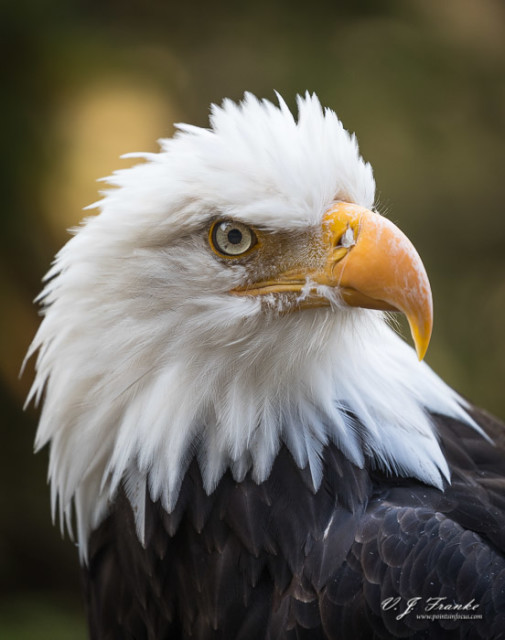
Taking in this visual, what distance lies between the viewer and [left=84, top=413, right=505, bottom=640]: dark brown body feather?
199cm

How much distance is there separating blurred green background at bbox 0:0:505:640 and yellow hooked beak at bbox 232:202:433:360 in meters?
2.90

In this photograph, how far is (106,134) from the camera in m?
5.02

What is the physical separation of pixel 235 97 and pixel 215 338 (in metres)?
3.44

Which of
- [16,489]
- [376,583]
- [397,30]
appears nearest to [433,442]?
[376,583]

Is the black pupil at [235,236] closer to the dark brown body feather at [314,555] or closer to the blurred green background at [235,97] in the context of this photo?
the dark brown body feather at [314,555]

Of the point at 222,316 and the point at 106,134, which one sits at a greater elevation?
the point at 106,134

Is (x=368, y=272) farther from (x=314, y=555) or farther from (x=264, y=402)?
(x=314, y=555)

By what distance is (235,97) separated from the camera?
5277 millimetres

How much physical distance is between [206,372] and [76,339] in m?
0.37

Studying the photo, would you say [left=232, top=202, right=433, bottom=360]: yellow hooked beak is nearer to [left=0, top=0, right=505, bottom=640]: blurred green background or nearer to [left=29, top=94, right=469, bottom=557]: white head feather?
[left=29, top=94, right=469, bottom=557]: white head feather

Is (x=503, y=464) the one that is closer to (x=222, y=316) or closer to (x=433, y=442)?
(x=433, y=442)

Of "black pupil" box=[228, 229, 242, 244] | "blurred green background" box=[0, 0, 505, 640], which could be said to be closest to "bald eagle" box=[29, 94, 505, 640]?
"black pupil" box=[228, 229, 242, 244]

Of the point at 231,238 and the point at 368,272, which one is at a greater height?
the point at 231,238

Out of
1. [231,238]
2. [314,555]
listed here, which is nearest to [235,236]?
[231,238]
